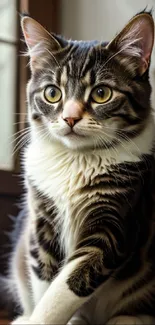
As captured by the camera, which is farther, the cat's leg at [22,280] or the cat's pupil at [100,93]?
the cat's leg at [22,280]

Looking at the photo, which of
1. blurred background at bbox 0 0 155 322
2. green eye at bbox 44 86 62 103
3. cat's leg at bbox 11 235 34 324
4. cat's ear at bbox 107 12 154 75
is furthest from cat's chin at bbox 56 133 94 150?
blurred background at bbox 0 0 155 322

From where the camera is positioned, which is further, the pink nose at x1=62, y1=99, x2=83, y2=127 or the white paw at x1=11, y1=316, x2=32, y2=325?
the white paw at x1=11, y1=316, x2=32, y2=325

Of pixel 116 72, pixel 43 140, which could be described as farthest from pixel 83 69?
pixel 43 140

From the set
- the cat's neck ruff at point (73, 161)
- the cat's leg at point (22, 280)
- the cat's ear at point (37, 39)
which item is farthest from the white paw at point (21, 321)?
the cat's ear at point (37, 39)

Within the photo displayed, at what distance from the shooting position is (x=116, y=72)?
1.28 m

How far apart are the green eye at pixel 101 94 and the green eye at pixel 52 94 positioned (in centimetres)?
9

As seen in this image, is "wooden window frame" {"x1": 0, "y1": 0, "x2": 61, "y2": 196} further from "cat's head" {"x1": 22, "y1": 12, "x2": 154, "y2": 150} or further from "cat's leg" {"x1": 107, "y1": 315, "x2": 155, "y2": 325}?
"cat's leg" {"x1": 107, "y1": 315, "x2": 155, "y2": 325}

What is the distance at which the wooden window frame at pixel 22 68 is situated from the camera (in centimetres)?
184

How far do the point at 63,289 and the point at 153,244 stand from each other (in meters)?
0.32

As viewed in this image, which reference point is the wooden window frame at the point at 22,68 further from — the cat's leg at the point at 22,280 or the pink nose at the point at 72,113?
the pink nose at the point at 72,113

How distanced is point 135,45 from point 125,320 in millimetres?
696

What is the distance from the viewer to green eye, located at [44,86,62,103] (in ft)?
4.21

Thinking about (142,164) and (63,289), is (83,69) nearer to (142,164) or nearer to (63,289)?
(142,164)

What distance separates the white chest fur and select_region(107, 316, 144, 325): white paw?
209 millimetres
